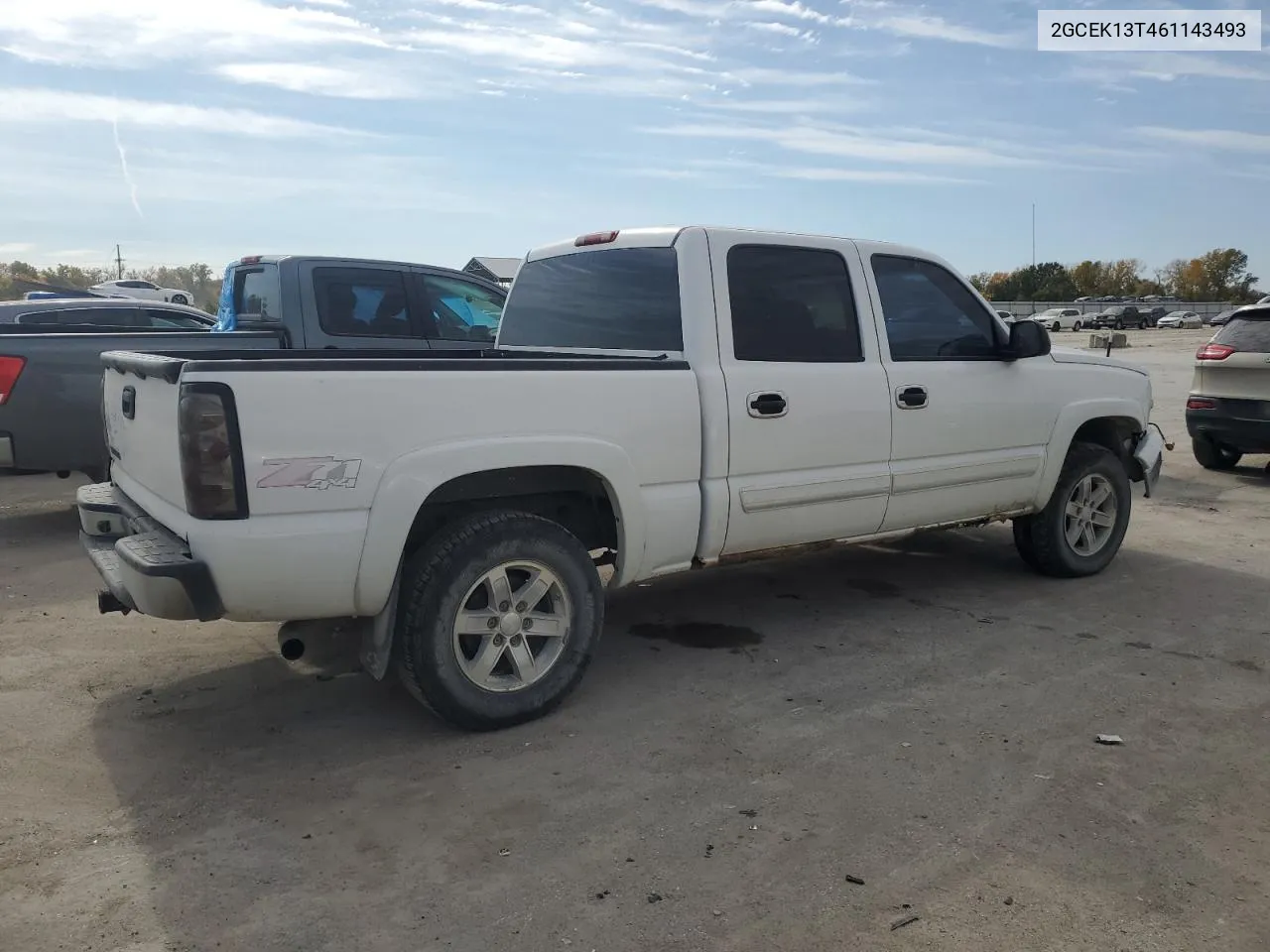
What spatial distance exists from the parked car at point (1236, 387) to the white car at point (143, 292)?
29458 mm

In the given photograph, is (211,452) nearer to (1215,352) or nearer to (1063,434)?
(1063,434)

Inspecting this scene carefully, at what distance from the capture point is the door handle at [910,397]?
5.09m

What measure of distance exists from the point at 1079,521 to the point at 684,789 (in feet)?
12.3

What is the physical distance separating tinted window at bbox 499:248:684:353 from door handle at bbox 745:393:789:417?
1.28ft

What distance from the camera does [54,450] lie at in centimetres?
695

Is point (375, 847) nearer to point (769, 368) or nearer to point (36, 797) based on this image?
point (36, 797)

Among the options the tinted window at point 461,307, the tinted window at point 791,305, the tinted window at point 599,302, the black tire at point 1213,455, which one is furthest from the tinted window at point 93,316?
the black tire at point 1213,455

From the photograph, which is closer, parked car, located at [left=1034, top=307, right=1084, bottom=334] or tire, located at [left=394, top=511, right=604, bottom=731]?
tire, located at [left=394, top=511, right=604, bottom=731]

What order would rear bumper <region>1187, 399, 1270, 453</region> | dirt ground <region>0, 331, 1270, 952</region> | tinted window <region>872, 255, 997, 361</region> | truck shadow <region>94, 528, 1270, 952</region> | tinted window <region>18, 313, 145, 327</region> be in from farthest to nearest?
tinted window <region>18, 313, 145, 327</region>, rear bumper <region>1187, 399, 1270, 453</region>, tinted window <region>872, 255, 997, 361</region>, truck shadow <region>94, 528, 1270, 952</region>, dirt ground <region>0, 331, 1270, 952</region>

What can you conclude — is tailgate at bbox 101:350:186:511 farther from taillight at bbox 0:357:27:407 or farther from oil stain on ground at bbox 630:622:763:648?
taillight at bbox 0:357:27:407

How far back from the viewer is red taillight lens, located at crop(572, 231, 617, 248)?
16.4ft

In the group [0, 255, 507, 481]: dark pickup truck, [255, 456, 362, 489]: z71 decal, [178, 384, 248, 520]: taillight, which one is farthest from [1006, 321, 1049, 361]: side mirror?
[178, 384, 248, 520]: taillight

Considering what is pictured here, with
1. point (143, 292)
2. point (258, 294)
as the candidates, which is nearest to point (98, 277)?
point (143, 292)

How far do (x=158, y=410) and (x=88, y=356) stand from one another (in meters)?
4.00
